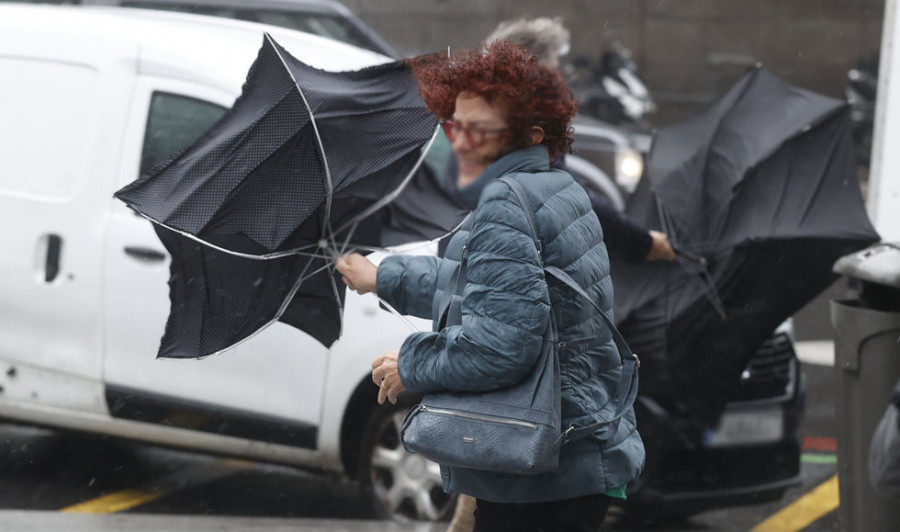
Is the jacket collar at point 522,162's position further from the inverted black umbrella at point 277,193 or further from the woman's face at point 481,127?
the inverted black umbrella at point 277,193

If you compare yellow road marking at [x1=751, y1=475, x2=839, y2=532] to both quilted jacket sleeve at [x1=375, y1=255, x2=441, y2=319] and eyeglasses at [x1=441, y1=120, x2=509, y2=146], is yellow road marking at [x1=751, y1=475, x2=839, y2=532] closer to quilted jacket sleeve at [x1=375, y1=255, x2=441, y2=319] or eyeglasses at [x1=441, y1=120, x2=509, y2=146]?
quilted jacket sleeve at [x1=375, y1=255, x2=441, y2=319]

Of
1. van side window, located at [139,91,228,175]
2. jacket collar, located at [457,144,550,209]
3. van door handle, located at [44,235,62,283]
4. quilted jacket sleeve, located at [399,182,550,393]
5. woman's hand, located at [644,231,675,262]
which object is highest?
jacket collar, located at [457,144,550,209]

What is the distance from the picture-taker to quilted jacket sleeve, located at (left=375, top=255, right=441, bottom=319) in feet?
11.1

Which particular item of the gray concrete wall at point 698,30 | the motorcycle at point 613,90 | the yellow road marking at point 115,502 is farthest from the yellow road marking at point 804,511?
the gray concrete wall at point 698,30

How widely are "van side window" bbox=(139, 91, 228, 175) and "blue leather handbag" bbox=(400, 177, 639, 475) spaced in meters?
2.76

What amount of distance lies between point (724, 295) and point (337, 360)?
1526 millimetres

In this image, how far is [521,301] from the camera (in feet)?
9.36

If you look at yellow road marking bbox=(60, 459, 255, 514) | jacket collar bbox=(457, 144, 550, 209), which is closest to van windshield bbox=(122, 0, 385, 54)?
yellow road marking bbox=(60, 459, 255, 514)

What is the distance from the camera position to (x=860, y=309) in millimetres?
4359

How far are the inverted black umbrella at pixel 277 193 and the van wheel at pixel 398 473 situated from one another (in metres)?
1.40

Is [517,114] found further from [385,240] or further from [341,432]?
[341,432]

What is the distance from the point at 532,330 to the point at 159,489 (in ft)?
11.8

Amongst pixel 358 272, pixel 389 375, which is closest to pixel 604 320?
pixel 389 375

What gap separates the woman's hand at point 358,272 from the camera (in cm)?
353
